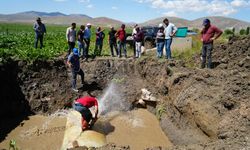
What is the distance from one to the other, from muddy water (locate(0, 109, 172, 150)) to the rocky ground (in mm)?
411

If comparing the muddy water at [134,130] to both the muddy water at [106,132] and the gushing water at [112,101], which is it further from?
the gushing water at [112,101]

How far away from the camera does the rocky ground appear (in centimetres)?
1034

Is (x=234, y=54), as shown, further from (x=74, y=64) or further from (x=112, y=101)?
(x=74, y=64)

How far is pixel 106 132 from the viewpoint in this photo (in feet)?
39.8

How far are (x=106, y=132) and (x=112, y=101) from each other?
283 cm

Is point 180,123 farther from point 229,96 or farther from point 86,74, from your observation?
point 86,74

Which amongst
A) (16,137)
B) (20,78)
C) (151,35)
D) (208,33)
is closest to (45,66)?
(20,78)

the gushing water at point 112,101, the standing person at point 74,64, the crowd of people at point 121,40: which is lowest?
the gushing water at point 112,101

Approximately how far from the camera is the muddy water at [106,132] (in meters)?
11.4

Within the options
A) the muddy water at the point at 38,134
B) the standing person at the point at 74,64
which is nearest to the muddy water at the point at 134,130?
the muddy water at the point at 38,134

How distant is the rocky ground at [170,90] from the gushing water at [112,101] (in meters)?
0.21

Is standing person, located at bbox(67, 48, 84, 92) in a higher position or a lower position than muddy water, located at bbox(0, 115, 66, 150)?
higher

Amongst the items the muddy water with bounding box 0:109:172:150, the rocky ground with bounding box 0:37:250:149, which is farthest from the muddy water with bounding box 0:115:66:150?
the rocky ground with bounding box 0:37:250:149

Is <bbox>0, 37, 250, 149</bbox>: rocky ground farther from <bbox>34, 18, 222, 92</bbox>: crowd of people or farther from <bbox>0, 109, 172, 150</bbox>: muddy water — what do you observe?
<bbox>34, 18, 222, 92</bbox>: crowd of people
